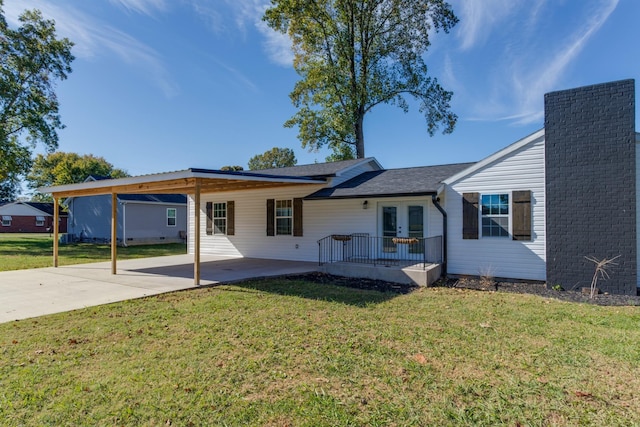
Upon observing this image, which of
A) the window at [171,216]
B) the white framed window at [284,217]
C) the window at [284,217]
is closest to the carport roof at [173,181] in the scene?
the window at [284,217]

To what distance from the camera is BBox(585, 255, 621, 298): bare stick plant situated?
7.54 m

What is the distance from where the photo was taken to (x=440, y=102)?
70.7 feet

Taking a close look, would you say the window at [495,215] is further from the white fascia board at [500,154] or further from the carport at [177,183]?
the carport at [177,183]

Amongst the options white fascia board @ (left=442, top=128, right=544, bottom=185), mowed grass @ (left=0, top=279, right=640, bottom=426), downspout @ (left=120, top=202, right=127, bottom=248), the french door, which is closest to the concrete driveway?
mowed grass @ (left=0, top=279, right=640, bottom=426)

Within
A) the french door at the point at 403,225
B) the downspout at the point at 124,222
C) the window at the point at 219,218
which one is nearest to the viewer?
the french door at the point at 403,225

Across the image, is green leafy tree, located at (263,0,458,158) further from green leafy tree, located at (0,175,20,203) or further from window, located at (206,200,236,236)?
green leafy tree, located at (0,175,20,203)

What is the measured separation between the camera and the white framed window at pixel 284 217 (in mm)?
13266

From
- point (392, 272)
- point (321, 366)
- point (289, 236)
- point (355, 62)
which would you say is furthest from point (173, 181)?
point (355, 62)

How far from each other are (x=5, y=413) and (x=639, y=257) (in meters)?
11.0

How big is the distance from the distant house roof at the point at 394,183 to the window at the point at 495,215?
1.40 metres

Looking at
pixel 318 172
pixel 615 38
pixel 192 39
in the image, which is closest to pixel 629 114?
pixel 615 38

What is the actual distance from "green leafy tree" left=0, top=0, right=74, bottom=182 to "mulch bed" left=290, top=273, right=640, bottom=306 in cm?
2109

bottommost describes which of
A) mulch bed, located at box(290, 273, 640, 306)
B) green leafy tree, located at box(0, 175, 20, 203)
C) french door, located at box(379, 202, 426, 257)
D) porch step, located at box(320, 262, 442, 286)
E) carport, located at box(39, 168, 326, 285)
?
mulch bed, located at box(290, 273, 640, 306)

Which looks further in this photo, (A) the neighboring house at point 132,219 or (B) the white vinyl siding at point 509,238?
(A) the neighboring house at point 132,219
